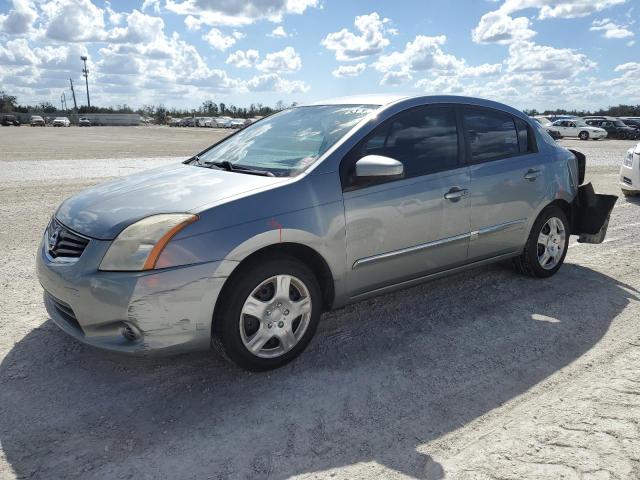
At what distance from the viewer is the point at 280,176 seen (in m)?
3.48

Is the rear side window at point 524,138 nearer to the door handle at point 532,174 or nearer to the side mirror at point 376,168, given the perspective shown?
the door handle at point 532,174

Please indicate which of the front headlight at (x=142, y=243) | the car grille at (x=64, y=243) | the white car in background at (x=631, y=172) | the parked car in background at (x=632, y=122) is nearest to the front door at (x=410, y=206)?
the front headlight at (x=142, y=243)

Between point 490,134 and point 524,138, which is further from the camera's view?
point 524,138

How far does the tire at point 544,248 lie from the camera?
16.1ft

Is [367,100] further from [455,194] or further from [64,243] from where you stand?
[64,243]

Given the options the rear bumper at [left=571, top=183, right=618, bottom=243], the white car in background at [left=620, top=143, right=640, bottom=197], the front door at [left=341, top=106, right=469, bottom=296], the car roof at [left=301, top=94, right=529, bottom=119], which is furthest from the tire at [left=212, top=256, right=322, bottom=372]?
the white car in background at [left=620, top=143, right=640, bottom=197]

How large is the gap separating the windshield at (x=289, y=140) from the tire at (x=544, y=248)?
205cm

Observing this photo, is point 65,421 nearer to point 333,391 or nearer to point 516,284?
point 333,391

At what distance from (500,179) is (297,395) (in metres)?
2.49

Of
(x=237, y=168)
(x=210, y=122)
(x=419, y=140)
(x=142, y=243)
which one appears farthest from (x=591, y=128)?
(x=210, y=122)

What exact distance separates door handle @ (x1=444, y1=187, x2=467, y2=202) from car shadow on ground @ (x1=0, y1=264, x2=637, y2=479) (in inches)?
36.3

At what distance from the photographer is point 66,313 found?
3223mm

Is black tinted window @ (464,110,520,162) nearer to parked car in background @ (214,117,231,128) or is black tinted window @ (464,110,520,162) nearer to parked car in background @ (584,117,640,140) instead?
parked car in background @ (584,117,640,140)

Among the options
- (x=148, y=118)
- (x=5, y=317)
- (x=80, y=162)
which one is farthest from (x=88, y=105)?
(x=5, y=317)
